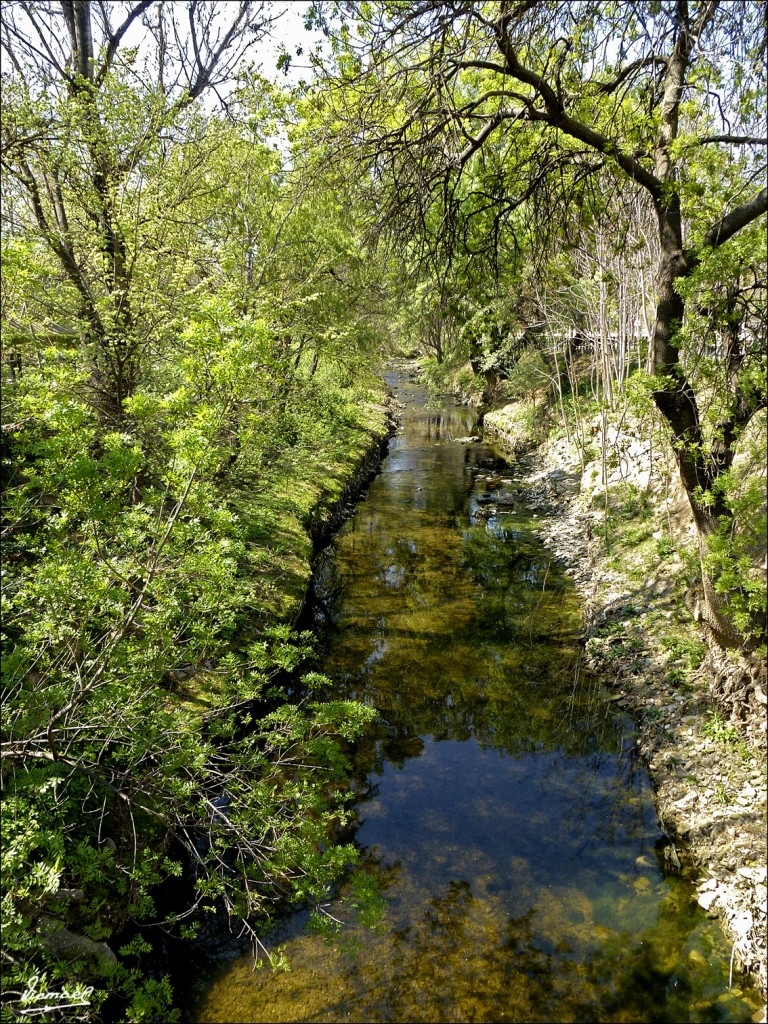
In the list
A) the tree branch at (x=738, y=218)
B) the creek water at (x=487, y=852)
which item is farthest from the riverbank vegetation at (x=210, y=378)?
the creek water at (x=487, y=852)

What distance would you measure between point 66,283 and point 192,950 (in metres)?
7.70

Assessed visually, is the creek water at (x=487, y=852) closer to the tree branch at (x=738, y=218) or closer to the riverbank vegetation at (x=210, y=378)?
the riverbank vegetation at (x=210, y=378)

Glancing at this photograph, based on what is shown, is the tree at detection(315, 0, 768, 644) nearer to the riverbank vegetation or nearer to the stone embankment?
the riverbank vegetation

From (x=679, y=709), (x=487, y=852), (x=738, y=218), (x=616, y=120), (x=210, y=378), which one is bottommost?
(x=487, y=852)

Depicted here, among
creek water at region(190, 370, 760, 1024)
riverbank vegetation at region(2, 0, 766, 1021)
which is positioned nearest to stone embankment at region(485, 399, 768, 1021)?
creek water at region(190, 370, 760, 1024)

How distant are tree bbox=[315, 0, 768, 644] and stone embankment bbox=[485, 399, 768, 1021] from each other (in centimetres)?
167

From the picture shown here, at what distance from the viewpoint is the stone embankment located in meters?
5.92

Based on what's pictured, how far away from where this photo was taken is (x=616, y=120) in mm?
6270

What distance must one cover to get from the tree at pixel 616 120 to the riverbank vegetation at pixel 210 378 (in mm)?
44

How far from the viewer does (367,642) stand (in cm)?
1101

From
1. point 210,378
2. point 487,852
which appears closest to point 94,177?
point 210,378

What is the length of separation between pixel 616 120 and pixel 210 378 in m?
4.77

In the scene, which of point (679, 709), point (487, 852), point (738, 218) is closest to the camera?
point (738, 218)

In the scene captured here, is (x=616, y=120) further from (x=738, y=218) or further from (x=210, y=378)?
(x=210, y=378)
